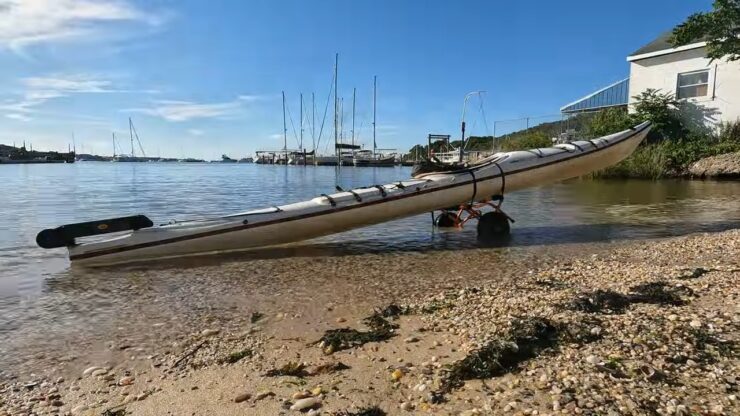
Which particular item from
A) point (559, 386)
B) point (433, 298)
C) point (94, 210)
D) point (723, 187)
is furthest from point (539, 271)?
point (723, 187)

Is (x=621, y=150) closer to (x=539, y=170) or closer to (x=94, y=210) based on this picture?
(x=539, y=170)

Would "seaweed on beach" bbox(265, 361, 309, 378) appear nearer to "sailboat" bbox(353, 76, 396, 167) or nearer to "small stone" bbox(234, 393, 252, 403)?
"small stone" bbox(234, 393, 252, 403)

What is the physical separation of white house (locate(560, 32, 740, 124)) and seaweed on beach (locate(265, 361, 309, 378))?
28.8 m

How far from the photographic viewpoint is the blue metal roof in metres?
32.7

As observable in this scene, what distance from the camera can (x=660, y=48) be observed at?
92.9 ft

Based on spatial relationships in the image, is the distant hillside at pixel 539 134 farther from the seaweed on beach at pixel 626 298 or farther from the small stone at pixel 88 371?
the small stone at pixel 88 371

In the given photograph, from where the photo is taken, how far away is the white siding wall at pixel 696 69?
2545cm

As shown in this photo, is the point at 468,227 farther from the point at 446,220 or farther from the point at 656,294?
the point at 656,294

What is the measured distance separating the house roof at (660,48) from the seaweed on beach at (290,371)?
2970 cm

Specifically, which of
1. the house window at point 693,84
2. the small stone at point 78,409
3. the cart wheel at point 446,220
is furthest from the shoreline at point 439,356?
the house window at point 693,84

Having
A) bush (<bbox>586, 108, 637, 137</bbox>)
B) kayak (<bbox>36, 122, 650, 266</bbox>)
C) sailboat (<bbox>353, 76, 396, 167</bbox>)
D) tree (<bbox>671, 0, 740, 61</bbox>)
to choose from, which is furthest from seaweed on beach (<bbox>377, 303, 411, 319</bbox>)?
sailboat (<bbox>353, 76, 396, 167</bbox>)

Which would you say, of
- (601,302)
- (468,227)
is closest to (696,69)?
(468,227)

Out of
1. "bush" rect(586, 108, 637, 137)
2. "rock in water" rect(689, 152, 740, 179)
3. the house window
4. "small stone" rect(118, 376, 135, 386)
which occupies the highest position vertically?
the house window

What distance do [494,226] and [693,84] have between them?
76.5 feet
